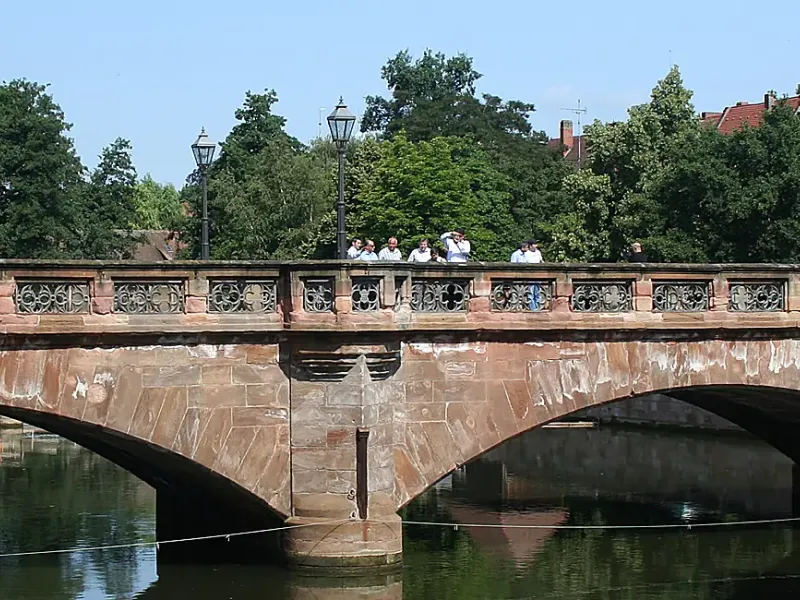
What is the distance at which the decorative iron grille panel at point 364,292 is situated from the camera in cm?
1711

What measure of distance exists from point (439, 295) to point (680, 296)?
3293 mm

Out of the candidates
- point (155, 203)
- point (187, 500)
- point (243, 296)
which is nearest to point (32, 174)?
point (187, 500)

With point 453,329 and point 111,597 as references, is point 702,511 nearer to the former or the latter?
point 453,329

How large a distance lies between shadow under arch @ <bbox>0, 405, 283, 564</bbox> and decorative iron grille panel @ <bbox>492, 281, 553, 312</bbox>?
12.0 ft

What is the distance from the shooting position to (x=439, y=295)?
17.8m

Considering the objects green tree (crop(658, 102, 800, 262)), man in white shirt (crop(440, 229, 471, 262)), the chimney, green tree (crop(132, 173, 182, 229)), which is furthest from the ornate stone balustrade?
green tree (crop(132, 173, 182, 229))

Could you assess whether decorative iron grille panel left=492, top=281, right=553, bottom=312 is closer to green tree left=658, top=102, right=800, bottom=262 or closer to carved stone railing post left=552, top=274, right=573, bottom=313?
carved stone railing post left=552, top=274, right=573, bottom=313

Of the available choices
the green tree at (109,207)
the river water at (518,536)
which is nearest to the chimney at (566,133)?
A: the green tree at (109,207)

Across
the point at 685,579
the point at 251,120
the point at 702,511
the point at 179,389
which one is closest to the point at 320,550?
the point at 179,389

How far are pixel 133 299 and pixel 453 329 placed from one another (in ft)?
12.3

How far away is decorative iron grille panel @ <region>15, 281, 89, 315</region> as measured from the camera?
16.0 meters

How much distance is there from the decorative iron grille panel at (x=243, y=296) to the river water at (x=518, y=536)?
3.15 meters

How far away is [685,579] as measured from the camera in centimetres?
1939

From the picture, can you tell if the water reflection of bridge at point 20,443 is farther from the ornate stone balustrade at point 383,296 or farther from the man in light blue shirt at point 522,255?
the ornate stone balustrade at point 383,296
